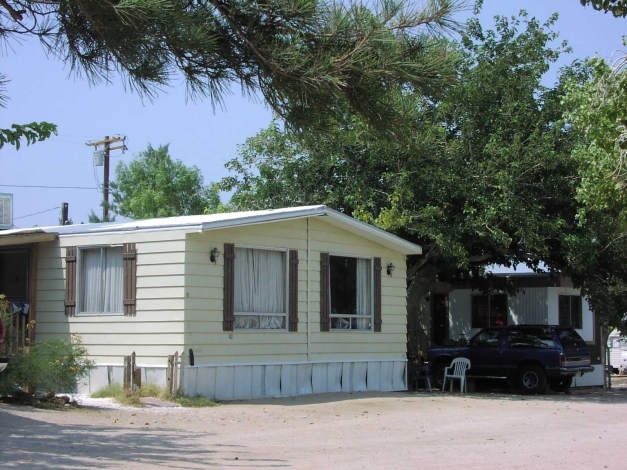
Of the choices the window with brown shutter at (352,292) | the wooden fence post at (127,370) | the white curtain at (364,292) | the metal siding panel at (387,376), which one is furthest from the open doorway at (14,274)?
the metal siding panel at (387,376)

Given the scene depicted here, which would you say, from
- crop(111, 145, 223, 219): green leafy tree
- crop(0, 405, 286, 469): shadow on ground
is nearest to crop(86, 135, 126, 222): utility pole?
crop(111, 145, 223, 219): green leafy tree

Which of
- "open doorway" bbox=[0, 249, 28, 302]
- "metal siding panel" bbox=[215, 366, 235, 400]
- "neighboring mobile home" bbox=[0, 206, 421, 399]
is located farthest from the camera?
"open doorway" bbox=[0, 249, 28, 302]

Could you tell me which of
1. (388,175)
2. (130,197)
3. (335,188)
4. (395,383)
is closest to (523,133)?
(388,175)

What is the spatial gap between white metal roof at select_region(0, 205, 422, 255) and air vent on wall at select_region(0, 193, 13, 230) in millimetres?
14054

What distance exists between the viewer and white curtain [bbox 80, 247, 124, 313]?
15750mm

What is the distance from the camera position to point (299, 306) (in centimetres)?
1680

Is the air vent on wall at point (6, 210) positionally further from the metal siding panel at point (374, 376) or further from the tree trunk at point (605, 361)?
the tree trunk at point (605, 361)

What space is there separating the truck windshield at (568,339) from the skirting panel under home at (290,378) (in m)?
4.15

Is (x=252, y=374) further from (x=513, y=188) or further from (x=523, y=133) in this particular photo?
(x=523, y=133)

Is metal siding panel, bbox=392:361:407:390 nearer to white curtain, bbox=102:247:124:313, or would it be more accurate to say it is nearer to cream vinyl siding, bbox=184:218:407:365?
cream vinyl siding, bbox=184:218:407:365

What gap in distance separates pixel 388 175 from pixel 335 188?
2197mm

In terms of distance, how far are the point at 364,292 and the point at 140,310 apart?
16.8ft

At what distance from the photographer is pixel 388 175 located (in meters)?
20.1

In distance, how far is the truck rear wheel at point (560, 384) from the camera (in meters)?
21.2
